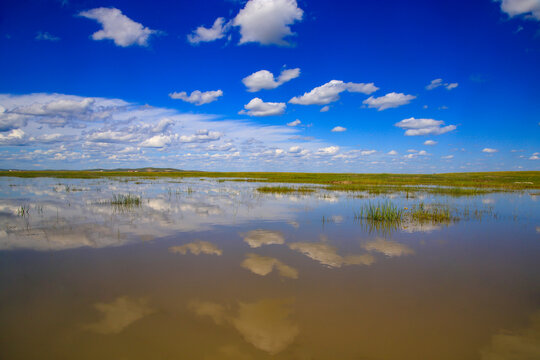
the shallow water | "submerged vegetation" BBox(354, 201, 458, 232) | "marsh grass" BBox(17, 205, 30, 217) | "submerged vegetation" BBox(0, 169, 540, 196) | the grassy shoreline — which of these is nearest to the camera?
the shallow water

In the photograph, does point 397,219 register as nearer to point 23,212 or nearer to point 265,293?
point 265,293

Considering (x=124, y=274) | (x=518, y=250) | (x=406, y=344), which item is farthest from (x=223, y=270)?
(x=518, y=250)

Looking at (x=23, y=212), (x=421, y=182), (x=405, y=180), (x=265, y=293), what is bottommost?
(x=265, y=293)

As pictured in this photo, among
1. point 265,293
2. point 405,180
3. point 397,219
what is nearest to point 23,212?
point 265,293

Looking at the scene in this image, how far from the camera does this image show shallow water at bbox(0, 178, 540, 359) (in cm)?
403

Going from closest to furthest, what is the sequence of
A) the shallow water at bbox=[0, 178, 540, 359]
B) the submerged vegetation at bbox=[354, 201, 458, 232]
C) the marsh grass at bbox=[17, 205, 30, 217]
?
the shallow water at bbox=[0, 178, 540, 359] < the submerged vegetation at bbox=[354, 201, 458, 232] < the marsh grass at bbox=[17, 205, 30, 217]

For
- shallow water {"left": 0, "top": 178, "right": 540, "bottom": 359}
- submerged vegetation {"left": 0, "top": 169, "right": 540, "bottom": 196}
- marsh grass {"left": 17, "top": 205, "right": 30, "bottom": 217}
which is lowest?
shallow water {"left": 0, "top": 178, "right": 540, "bottom": 359}

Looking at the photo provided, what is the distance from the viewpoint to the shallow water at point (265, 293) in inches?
159

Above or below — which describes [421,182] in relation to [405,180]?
below

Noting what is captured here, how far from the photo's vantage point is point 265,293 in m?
5.55

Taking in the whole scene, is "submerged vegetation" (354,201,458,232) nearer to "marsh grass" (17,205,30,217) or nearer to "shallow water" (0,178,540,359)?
"shallow water" (0,178,540,359)

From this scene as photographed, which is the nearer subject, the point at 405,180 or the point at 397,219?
the point at 397,219

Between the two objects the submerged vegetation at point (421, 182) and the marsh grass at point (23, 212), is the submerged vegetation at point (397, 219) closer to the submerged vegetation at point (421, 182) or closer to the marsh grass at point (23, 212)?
the submerged vegetation at point (421, 182)

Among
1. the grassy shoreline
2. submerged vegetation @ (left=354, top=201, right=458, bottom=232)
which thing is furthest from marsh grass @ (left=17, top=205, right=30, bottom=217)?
the grassy shoreline
